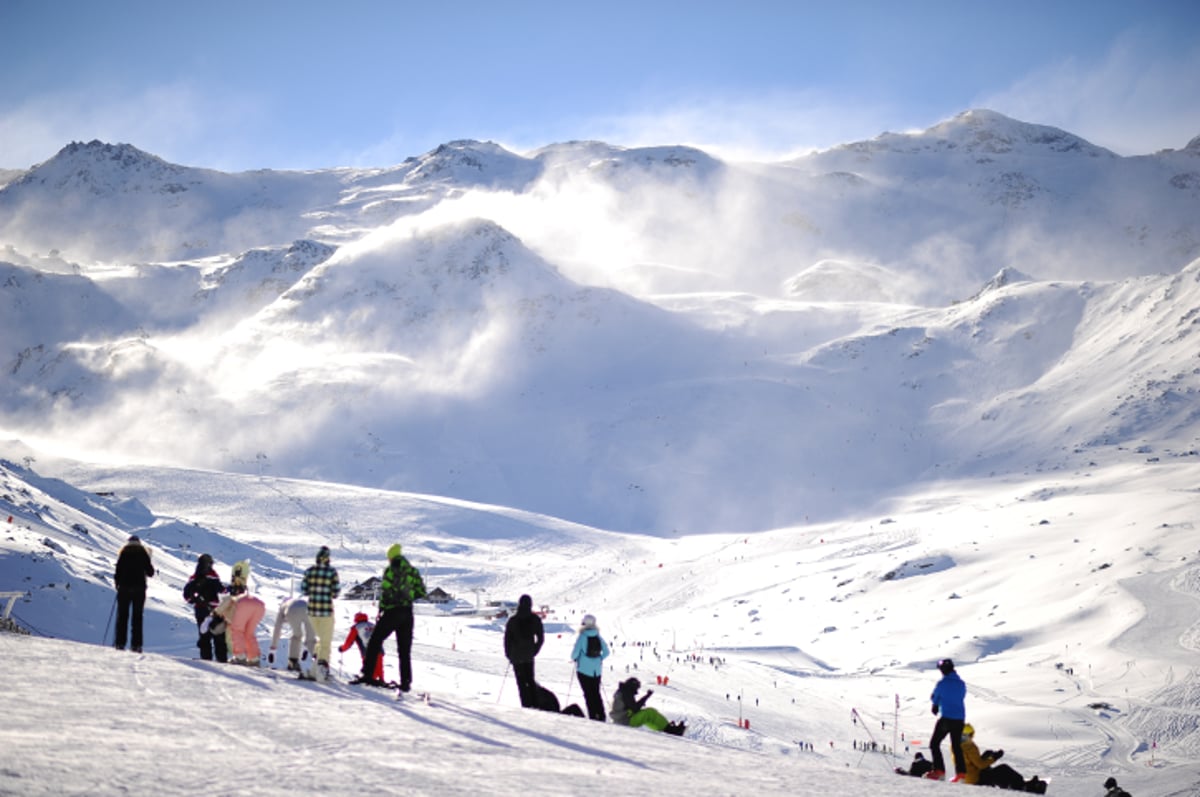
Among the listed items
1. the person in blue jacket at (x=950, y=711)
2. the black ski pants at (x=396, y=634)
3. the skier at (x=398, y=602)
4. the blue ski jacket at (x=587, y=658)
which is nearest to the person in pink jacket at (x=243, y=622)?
the black ski pants at (x=396, y=634)

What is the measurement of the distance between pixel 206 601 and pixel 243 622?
0.76 meters

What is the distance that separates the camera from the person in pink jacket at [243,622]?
47.2 feet

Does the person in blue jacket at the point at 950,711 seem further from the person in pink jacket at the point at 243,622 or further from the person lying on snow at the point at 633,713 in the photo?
the person in pink jacket at the point at 243,622

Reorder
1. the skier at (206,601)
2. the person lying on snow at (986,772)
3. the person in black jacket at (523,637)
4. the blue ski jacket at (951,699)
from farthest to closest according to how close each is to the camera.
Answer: the skier at (206,601) < the person in black jacket at (523,637) < the blue ski jacket at (951,699) < the person lying on snow at (986,772)

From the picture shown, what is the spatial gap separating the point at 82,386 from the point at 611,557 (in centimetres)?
8815

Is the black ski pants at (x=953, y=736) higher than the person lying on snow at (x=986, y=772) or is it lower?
higher

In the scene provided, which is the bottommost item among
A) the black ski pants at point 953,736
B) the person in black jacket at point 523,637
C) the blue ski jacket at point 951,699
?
the black ski pants at point 953,736

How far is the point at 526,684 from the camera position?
46.8 feet

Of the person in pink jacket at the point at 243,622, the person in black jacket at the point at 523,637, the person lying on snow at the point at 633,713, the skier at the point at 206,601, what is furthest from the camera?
the skier at the point at 206,601

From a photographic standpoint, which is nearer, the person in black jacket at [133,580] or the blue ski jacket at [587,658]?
the blue ski jacket at [587,658]

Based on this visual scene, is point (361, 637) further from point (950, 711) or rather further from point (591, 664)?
point (950, 711)

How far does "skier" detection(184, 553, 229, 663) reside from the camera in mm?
14680

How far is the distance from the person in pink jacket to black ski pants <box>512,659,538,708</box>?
3747 mm

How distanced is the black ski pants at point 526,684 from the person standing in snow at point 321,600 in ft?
8.53
